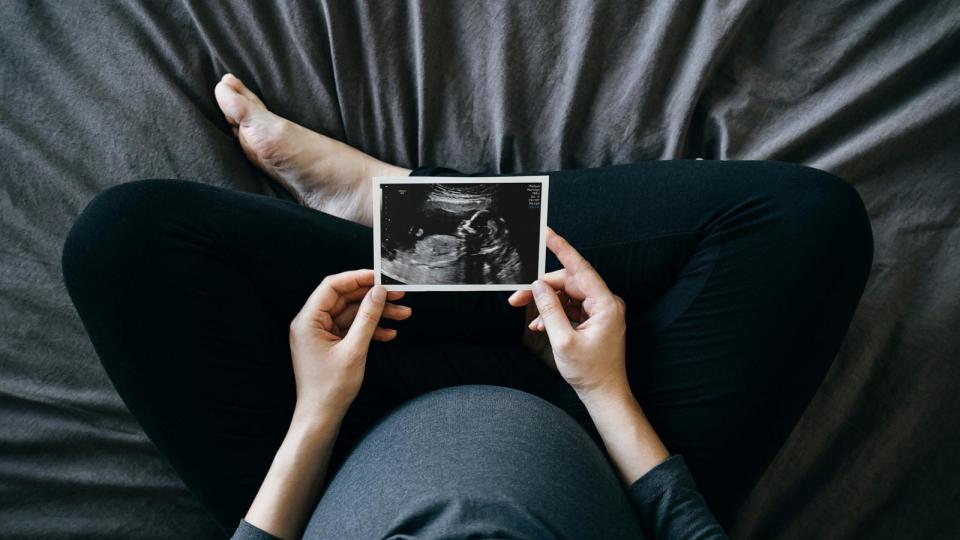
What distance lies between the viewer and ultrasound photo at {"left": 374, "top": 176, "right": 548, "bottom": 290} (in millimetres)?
859

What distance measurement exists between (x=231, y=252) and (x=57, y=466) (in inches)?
19.2

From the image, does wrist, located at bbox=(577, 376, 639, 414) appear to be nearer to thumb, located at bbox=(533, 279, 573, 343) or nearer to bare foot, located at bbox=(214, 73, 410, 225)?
thumb, located at bbox=(533, 279, 573, 343)

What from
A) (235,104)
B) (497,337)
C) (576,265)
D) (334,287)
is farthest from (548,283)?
(235,104)

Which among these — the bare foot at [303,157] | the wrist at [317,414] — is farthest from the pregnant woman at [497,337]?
the bare foot at [303,157]

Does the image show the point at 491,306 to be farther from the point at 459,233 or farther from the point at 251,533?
the point at 251,533

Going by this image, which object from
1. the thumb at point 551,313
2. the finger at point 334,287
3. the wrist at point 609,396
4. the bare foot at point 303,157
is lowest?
the wrist at point 609,396

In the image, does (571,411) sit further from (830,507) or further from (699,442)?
(830,507)

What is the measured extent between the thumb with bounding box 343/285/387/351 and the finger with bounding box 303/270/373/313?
0.02m

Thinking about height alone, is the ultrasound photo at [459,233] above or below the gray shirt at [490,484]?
above

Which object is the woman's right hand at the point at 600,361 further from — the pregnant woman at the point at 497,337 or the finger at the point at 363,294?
the finger at the point at 363,294

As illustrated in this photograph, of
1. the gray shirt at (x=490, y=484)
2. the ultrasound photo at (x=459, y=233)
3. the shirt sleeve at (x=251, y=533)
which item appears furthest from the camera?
the ultrasound photo at (x=459, y=233)

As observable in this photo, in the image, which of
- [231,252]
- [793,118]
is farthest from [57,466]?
[793,118]

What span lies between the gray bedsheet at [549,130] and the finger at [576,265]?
291mm

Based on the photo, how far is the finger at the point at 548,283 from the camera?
2.86 feet
